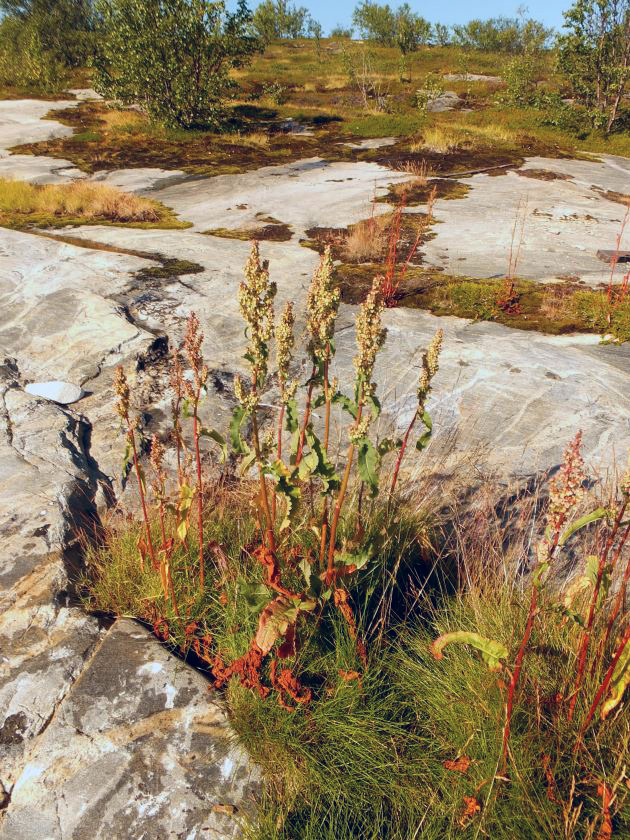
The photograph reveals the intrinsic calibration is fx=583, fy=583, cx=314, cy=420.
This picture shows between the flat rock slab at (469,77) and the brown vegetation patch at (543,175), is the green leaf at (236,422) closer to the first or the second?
the brown vegetation patch at (543,175)

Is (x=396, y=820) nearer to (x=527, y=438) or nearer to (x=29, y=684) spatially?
(x=29, y=684)

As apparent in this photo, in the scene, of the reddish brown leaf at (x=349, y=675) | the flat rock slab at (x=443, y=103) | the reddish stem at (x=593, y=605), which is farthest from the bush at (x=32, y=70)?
the reddish stem at (x=593, y=605)

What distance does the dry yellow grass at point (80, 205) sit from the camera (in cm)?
798

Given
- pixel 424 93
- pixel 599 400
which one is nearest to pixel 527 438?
pixel 599 400

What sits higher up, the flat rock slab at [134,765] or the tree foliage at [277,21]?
the tree foliage at [277,21]

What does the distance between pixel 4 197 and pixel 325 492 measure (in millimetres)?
8585

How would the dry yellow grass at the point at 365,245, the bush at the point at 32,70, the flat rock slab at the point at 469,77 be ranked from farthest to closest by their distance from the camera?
the flat rock slab at the point at 469,77 < the bush at the point at 32,70 < the dry yellow grass at the point at 365,245

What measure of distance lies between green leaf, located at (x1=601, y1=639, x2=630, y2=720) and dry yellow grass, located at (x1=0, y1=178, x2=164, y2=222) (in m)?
7.78

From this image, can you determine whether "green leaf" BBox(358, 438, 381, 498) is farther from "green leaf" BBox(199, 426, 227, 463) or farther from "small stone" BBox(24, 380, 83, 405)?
"small stone" BBox(24, 380, 83, 405)

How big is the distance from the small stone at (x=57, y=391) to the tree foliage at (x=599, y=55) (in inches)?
760

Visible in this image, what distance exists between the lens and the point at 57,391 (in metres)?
4.03

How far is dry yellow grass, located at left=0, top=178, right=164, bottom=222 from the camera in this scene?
798cm

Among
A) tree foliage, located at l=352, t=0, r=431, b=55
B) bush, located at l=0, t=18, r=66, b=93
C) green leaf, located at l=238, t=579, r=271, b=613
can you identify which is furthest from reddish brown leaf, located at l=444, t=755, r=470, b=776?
tree foliage, located at l=352, t=0, r=431, b=55

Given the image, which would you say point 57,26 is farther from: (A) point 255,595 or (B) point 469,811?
(B) point 469,811
